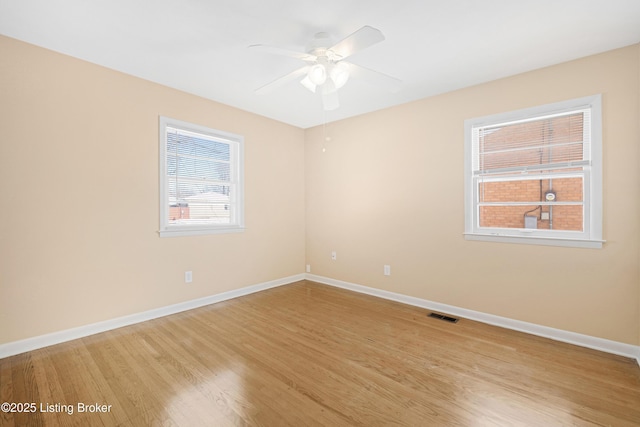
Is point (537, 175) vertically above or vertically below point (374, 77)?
below

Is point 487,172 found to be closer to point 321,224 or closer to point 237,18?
point 321,224

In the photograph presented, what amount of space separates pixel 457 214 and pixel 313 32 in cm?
240

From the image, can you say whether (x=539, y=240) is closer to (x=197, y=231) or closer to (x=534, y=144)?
(x=534, y=144)

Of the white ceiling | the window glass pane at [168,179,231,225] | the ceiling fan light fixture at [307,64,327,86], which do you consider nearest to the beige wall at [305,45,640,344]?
the white ceiling

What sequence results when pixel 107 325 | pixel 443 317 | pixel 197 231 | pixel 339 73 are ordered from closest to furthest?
pixel 339 73 → pixel 107 325 → pixel 443 317 → pixel 197 231

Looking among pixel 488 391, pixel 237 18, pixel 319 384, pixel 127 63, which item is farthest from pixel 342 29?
pixel 488 391

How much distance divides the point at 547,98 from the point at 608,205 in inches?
43.4

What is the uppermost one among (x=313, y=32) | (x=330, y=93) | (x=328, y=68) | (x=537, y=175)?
(x=313, y=32)

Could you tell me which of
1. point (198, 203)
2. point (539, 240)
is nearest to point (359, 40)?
point (539, 240)

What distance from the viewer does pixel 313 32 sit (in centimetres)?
219

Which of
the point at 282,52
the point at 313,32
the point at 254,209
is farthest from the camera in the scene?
the point at 254,209

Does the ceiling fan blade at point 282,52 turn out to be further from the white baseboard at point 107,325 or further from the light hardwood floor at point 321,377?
the white baseboard at point 107,325

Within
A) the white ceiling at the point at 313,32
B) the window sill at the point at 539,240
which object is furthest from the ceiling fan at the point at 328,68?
the window sill at the point at 539,240

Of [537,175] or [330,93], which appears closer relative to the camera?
[330,93]
